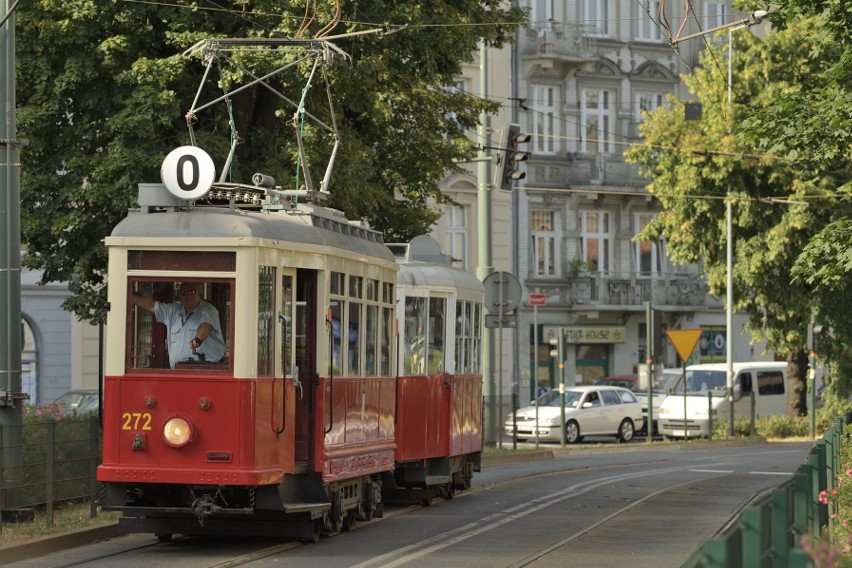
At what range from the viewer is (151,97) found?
74.5ft

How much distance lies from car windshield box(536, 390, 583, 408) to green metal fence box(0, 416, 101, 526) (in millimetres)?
24996

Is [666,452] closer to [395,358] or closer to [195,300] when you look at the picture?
[395,358]

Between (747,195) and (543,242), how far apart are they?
42.3 ft

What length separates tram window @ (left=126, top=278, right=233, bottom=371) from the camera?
1420 cm

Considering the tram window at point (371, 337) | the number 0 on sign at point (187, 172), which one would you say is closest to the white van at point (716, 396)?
the tram window at point (371, 337)

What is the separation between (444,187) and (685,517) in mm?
32194

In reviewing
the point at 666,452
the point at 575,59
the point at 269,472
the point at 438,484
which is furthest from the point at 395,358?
the point at 575,59

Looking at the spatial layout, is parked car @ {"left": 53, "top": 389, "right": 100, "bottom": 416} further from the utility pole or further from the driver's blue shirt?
the driver's blue shirt

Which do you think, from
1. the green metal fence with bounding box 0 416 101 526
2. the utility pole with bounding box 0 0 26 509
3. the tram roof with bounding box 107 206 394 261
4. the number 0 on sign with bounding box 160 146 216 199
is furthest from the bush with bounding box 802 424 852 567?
the utility pole with bounding box 0 0 26 509

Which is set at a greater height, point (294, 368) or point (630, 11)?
point (630, 11)

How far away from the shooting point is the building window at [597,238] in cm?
5594

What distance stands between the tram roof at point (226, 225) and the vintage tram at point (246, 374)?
14 millimetres

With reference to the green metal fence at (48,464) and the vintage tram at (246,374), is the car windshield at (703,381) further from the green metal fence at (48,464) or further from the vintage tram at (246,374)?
the green metal fence at (48,464)

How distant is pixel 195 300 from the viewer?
46.8 ft
